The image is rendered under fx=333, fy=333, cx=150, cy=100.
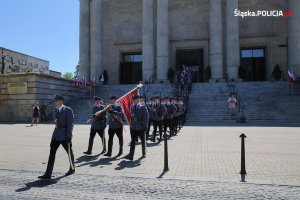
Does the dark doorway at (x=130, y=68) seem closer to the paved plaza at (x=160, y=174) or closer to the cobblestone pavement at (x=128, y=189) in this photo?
the paved plaza at (x=160, y=174)

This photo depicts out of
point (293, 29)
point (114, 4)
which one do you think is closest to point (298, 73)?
point (293, 29)

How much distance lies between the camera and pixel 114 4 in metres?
40.8

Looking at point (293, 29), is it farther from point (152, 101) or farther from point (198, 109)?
point (152, 101)

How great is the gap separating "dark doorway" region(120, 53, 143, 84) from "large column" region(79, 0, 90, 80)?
463 cm

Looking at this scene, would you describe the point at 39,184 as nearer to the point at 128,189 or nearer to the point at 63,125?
the point at 63,125

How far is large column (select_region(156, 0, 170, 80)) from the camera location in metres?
34.4

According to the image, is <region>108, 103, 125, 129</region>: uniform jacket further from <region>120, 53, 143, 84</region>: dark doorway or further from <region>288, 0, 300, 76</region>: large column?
<region>120, 53, 143, 84</region>: dark doorway

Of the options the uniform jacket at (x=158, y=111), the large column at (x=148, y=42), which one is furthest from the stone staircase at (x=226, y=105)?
the uniform jacket at (x=158, y=111)

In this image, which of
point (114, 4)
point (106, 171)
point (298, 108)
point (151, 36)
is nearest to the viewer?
point (106, 171)

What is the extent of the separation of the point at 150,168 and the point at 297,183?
335 centimetres

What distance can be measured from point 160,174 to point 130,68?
3432 cm

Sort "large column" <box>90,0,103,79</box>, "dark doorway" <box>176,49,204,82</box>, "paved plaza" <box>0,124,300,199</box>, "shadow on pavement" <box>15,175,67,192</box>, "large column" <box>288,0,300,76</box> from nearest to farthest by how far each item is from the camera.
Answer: "paved plaza" <box>0,124,300,199</box> < "shadow on pavement" <box>15,175,67,192</box> < "large column" <box>288,0,300,76</box> < "large column" <box>90,0,103,79</box> < "dark doorway" <box>176,49,204,82</box>

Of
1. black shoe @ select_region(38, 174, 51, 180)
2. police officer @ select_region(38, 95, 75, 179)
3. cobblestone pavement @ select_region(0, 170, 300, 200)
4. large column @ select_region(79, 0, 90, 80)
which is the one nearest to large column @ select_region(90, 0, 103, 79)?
large column @ select_region(79, 0, 90, 80)

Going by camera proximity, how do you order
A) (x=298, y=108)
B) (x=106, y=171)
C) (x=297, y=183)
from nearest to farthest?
1. (x=297, y=183)
2. (x=106, y=171)
3. (x=298, y=108)
